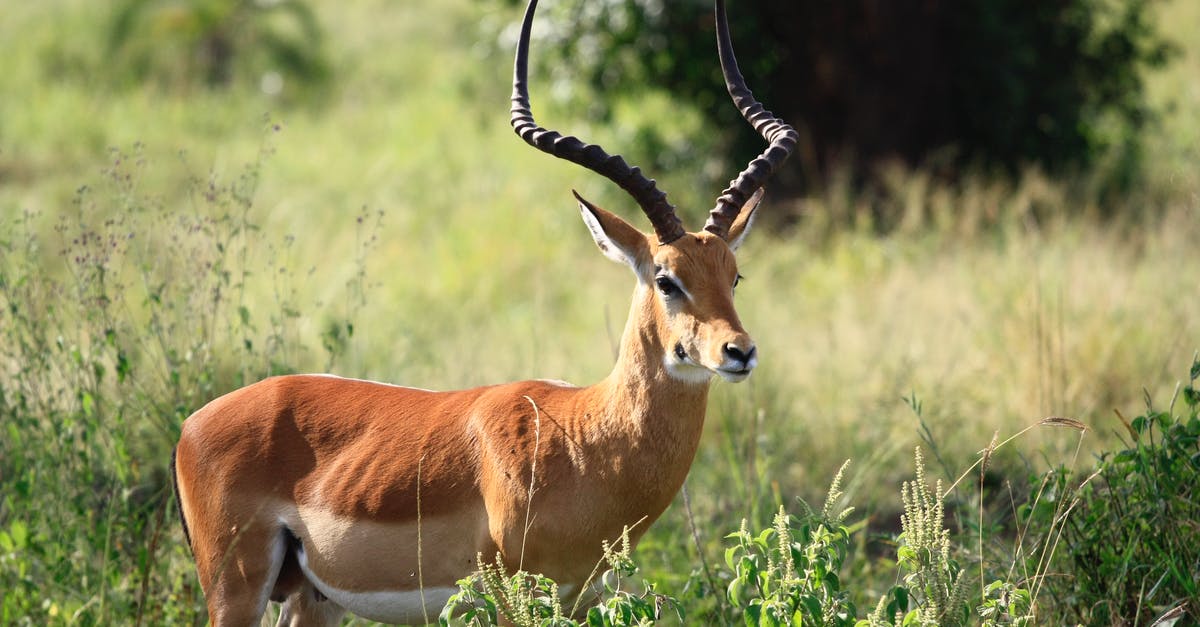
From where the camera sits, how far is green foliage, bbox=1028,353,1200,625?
4156mm

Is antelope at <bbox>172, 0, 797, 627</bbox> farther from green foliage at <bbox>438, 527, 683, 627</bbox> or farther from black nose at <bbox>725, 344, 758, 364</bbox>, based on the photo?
green foliage at <bbox>438, 527, 683, 627</bbox>

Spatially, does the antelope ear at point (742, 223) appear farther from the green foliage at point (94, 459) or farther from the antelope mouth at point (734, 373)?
the green foliage at point (94, 459)

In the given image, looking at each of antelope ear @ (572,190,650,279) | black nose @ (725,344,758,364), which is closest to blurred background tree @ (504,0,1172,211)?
antelope ear @ (572,190,650,279)

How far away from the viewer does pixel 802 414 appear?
7398 mm

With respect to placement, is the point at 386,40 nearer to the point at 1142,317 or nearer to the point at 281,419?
the point at 1142,317

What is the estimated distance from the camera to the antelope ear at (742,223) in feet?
13.7

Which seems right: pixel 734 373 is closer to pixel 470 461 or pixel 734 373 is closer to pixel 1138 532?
pixel 470 461

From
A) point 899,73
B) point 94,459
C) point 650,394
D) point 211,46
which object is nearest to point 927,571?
point 650,394

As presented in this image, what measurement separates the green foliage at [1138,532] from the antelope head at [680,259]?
126 centimetres

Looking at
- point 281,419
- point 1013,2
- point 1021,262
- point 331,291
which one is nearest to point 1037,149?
point 1013,2

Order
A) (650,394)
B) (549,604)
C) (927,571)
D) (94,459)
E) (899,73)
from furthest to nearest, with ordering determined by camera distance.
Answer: (899,73) → (94,459) → (650,394) → (927,571) → (549,604)

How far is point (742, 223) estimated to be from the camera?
13.8 feet

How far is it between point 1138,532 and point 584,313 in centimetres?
606

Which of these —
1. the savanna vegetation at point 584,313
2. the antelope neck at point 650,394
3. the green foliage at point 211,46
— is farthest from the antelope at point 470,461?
the green foliage at point 211,46
